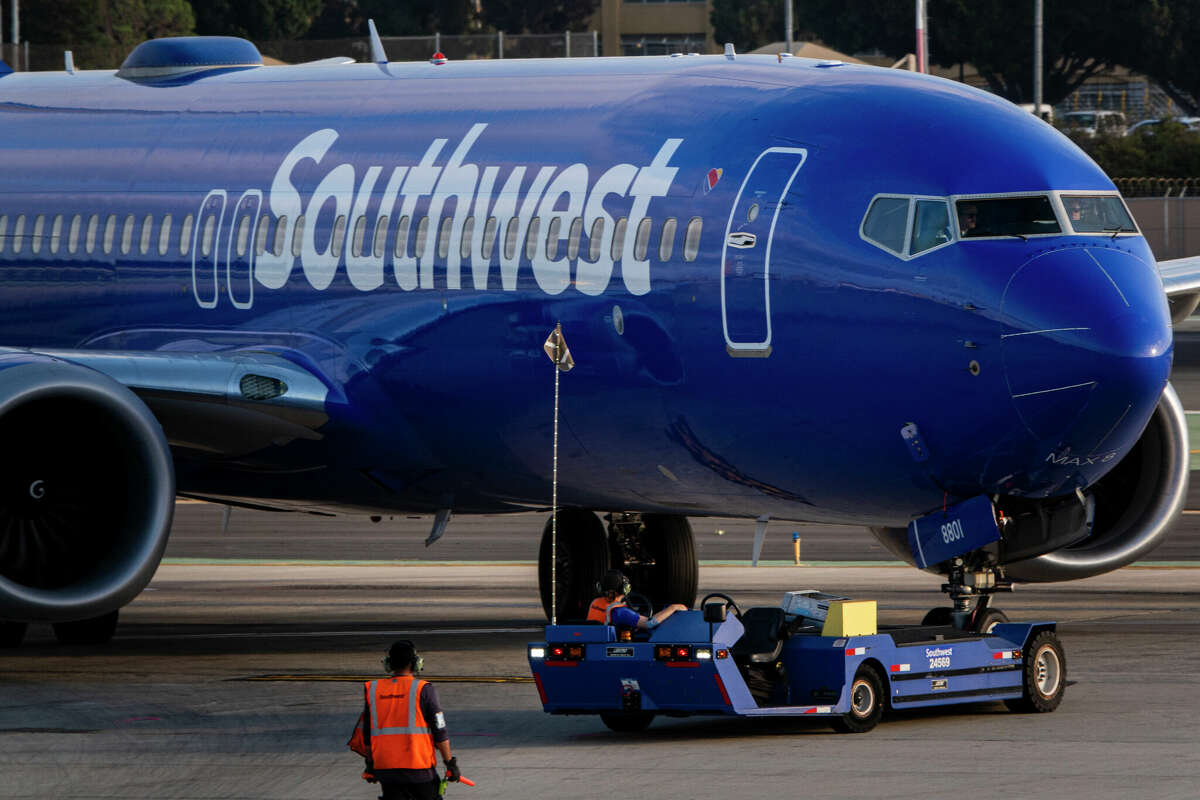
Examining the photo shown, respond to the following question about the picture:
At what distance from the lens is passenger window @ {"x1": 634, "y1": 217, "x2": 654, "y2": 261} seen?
59.0ft

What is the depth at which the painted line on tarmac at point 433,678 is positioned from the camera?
19.4m

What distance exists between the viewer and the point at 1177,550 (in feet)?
103

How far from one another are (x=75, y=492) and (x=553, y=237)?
4619mm

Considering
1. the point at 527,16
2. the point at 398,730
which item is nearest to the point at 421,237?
the point at 398,730

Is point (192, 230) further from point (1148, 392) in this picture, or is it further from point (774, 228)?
point (1148, 392)

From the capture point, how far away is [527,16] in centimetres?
11731

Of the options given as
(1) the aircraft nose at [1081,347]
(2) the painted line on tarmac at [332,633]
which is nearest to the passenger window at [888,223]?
(1) the aircraft nose at [1081,347]

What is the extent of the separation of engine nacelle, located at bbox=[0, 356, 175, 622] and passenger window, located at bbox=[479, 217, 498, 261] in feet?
9.88

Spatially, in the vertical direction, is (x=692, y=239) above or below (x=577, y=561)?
above

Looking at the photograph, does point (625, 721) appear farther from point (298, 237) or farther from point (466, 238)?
point (298, 237)

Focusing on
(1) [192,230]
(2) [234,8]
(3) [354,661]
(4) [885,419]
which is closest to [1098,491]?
(4) [885,419]

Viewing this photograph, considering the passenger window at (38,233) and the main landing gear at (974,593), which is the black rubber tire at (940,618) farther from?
the passenger window at (38,233)

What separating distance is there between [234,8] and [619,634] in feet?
300

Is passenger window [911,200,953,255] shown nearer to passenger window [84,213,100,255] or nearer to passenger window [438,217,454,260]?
passenger window [438,217,454,260]
